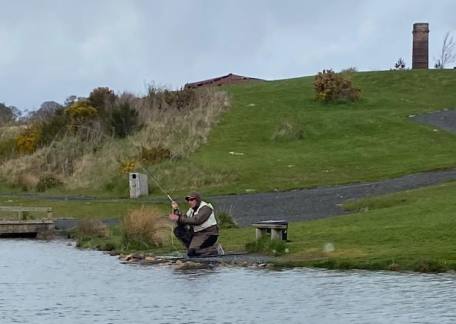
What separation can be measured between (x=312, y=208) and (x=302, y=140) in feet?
68.8

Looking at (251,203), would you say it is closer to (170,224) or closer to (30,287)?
(170,224)

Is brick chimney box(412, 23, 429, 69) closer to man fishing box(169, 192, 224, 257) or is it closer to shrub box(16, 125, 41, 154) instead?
shrub box(16, 125, 41, 154)

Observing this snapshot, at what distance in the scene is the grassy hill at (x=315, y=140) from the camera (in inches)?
1949

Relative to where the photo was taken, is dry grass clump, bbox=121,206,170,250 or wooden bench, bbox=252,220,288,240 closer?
wooden bench, bbox=252,220,288,240

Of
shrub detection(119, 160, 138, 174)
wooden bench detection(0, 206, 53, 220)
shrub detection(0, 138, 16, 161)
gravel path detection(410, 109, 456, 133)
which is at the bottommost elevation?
wooden bench detection(0, 206, 53, 220)

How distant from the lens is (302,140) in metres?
60.3

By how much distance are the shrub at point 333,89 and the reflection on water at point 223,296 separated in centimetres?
4727

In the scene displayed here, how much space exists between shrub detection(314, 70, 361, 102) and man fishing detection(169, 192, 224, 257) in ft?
152

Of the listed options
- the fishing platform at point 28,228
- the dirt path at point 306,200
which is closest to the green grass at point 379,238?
the dirt path at point 306,200

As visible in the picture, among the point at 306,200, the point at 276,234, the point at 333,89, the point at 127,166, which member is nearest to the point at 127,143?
the point at 127,166

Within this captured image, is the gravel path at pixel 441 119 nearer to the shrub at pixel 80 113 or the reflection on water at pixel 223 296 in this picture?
the shrub at pixel 80 113

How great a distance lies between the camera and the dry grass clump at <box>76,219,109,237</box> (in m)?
36.5

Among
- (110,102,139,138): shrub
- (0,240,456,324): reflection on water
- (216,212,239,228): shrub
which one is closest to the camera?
(0,240,456,324): reflection on water

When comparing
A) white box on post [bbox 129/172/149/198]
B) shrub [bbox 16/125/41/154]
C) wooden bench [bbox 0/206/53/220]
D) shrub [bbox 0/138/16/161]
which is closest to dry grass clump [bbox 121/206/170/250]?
wooden bench [bbox 0/206/53/220]
